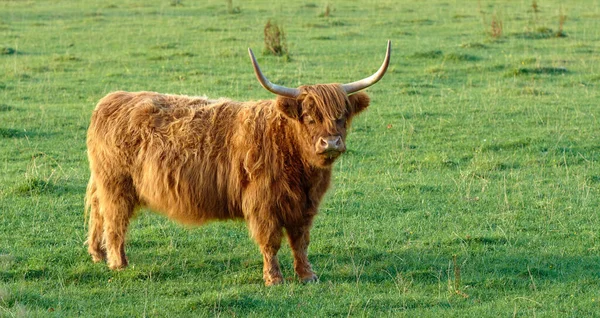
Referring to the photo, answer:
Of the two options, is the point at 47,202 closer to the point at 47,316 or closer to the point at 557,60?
the point at 47,316

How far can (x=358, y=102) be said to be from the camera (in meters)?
5.79

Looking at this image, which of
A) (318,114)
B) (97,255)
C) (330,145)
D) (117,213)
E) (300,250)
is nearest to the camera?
(330,145)

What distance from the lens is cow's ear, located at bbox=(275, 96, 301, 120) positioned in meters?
5.43

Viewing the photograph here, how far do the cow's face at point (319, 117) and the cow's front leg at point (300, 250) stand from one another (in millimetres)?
505

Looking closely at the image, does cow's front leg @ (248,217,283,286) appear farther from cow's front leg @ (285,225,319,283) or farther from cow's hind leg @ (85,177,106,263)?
cow's hind leg @ (85,177,106,263)

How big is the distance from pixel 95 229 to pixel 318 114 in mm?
1906

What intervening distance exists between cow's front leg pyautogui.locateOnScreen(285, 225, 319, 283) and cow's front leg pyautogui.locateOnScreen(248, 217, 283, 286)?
120mm

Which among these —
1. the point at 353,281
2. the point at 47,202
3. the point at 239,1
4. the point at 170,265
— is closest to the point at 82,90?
the point at 47,202


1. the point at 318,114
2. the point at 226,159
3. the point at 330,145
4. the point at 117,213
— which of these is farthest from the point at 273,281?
the point at 117,213

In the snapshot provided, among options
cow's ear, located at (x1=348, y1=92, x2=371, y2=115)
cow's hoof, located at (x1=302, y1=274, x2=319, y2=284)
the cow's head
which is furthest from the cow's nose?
cow's hoof, located at (x1=302, y1=274, x2=319, y2=284)

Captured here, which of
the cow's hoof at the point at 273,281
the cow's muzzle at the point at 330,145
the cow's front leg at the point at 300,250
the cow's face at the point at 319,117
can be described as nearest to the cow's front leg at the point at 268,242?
the cow's hoof at the point at 273,281

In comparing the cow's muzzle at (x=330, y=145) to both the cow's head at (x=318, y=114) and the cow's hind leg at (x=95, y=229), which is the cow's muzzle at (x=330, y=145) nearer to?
the cow's head at (x=318, y=114)

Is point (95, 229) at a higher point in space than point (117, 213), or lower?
lower

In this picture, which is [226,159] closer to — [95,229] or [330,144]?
[330,144]
